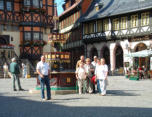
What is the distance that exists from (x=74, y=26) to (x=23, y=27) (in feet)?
27.0

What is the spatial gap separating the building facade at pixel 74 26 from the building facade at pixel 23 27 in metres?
4.90

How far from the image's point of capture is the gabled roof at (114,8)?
30.4m

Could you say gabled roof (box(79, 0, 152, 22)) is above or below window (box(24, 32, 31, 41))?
above

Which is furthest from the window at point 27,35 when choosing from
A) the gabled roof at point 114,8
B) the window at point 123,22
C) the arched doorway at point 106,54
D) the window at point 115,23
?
the window at point 123,22

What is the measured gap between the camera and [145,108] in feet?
28.9

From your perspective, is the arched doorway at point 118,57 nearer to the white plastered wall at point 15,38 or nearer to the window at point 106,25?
the window at point 106,25

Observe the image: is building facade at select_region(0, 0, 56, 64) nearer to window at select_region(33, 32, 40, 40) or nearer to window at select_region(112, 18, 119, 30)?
window at select_region(33, 32, 40, 40)

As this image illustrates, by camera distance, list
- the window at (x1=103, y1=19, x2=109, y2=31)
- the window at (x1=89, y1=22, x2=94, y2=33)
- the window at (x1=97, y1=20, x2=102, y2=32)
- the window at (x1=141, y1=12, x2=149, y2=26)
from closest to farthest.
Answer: the window at (x1=141, y1=12, x2=149, y2=26)
the window at (x1=103, y1=19, x2=109, y2=31)
the window at (x1=97, y1=20, x2=102, y2=32)
the window at (x1=89, y1=22, x2=94, y2=33)

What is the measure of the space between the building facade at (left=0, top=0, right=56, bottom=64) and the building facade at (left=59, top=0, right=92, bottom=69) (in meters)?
4.90

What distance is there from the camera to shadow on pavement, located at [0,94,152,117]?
785cm

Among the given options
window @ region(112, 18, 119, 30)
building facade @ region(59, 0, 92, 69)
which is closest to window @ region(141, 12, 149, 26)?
window @ region(112, 18, 119, 30)

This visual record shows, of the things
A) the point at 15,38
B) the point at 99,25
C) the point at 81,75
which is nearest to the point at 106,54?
the point at 99,25

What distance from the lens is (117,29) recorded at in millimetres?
33562

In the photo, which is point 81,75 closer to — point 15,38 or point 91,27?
point 91,27
